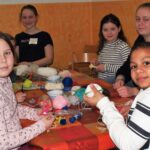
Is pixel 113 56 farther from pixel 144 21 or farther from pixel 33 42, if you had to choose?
pixel 33 42

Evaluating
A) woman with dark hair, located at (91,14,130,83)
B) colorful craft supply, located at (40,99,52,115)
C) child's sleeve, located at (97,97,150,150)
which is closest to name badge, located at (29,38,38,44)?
woman with dark hair, located at (91,14,130,83)

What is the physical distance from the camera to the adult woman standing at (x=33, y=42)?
3.27 meters

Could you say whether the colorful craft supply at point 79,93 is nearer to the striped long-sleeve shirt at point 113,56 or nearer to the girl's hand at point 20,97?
the girl's hand at point 20,97

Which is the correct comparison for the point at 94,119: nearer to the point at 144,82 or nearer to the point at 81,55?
the point at 144,82

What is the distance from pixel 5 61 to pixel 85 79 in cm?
97

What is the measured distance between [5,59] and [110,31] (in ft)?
4.64

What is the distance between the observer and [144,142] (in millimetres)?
1068

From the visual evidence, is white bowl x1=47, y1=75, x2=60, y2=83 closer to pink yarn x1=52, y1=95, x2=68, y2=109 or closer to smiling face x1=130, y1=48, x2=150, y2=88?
pink yarn x1=52, y1=95, x2=68, y2=109

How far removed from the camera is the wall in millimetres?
4270

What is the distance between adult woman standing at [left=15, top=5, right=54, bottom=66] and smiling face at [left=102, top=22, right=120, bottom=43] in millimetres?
819

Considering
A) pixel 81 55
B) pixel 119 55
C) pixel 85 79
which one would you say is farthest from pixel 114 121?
pixel 81 55

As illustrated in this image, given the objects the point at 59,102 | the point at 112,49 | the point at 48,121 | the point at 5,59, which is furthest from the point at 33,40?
the point at 48,121

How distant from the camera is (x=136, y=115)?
107cm

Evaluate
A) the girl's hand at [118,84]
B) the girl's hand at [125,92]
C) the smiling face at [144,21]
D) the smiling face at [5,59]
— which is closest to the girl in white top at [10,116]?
the smiling face at [5,59]
